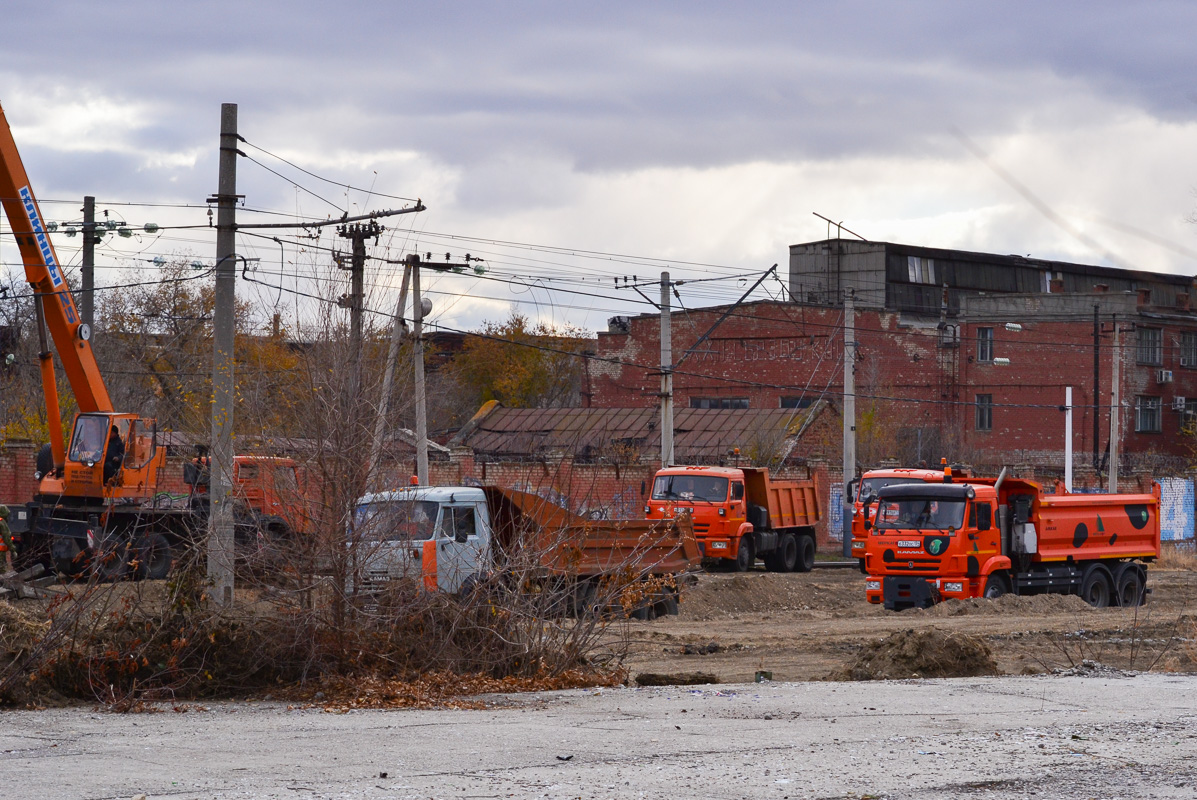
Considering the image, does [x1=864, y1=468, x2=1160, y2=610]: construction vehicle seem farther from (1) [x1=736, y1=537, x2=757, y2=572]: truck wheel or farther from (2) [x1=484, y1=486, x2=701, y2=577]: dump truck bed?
(1) [x1=736, y1=537, x2=757, y2=572]: truck wheel

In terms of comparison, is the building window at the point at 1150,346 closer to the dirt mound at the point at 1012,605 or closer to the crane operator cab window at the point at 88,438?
the dirt mound at the point at 1012,605

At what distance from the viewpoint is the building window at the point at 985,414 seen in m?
66.9

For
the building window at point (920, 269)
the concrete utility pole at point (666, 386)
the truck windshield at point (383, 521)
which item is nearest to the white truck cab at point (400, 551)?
the truck windshield at point (383, 521)

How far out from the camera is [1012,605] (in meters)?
24.5

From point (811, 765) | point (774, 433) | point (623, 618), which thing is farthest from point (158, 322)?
point (811, 765)

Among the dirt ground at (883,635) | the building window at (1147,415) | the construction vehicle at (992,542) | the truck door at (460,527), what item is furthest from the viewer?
the building window at (1147,415)

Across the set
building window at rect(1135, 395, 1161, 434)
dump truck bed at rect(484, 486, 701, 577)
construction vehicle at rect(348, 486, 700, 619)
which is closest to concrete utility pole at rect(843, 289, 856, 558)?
dump truck bed at rect(484, 486, 701, 577)

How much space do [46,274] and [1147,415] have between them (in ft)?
178

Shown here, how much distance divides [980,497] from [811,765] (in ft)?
52.7

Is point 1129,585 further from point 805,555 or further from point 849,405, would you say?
Result: point 849,405

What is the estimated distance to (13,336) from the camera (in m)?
52.2

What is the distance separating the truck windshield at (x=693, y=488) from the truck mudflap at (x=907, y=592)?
346 inches

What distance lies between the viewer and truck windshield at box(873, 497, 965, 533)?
24.5 metres

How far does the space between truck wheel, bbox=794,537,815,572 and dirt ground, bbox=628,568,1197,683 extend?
614cm
